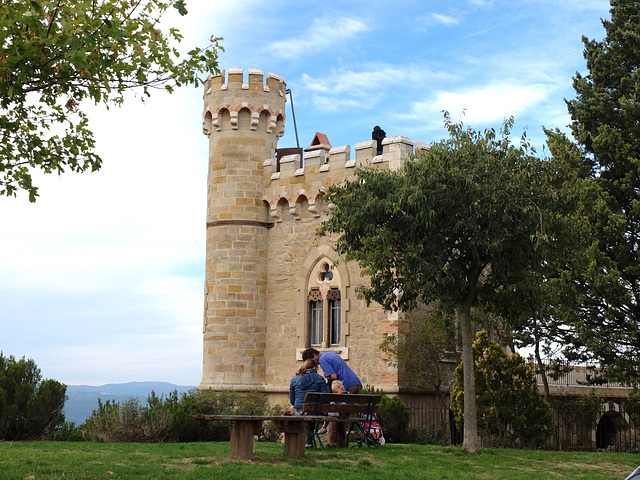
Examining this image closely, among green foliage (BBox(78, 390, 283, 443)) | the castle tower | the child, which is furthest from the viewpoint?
the castle tower

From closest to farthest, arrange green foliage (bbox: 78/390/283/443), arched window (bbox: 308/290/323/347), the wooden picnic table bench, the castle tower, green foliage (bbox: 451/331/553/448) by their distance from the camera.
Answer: the wooden picnic table bench → green foliage (bbox: 78/390/283/443) → green foliage (bbox: 451/331/553/448) → arched window (bbox: 308/290/323/347) → the castle tower

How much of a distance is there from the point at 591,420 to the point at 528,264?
8501mm

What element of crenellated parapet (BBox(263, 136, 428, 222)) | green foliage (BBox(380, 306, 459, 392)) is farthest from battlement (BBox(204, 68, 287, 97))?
green foliage (BBox(380, 306, 459, 392))

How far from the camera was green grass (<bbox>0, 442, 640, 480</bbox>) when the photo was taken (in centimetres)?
997

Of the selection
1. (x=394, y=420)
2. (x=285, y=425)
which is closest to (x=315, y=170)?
(x=394, y=420)

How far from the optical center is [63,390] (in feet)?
53.8

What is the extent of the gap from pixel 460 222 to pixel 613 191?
9427mm

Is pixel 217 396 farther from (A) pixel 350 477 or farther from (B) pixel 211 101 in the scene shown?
(A) pixel 350 477

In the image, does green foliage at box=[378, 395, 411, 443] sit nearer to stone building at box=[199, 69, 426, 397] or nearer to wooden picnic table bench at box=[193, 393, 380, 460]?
stone building at box=[199, 69, 426, 397]

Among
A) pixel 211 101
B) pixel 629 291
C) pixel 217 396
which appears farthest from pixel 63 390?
pixel 629 291

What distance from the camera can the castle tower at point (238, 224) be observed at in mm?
23172

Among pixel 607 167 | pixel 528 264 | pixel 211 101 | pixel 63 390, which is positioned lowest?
pixel 63 390

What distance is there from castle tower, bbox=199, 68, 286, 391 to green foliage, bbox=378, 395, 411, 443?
607 centimetres

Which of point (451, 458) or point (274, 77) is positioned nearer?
point (451, 458)
